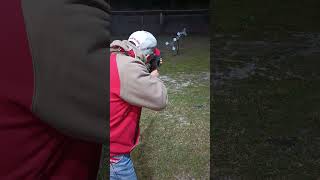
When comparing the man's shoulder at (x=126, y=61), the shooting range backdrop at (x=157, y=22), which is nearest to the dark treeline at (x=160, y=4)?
the shooting range backdrop at (x=157, y=22)

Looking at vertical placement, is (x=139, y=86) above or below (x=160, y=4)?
below

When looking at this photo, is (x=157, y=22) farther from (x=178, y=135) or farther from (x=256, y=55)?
(x=178, y=135)

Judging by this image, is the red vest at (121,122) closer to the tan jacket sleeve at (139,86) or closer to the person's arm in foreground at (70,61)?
the tan jacket sleeve at (139,86)

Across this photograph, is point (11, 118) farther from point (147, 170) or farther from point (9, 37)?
point (147, 170)

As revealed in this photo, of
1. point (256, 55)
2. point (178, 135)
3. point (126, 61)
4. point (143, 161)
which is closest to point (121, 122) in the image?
A: point (126, 61)

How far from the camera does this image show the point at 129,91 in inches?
95.9

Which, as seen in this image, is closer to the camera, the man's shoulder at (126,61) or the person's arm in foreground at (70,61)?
the person's arm in foreground at (70,61)

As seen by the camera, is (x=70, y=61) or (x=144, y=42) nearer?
(x=70, y=61)

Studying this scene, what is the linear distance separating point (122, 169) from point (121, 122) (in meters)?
0.39

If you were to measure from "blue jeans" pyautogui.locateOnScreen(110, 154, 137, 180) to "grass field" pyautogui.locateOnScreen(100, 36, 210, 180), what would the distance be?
60.6 inches

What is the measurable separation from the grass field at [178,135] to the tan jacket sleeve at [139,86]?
2.17 m

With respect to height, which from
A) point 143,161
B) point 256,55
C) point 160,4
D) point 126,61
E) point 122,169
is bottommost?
point 143,161

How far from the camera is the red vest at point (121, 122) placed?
2530 mm

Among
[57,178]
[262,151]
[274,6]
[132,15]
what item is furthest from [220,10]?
[57,178]
